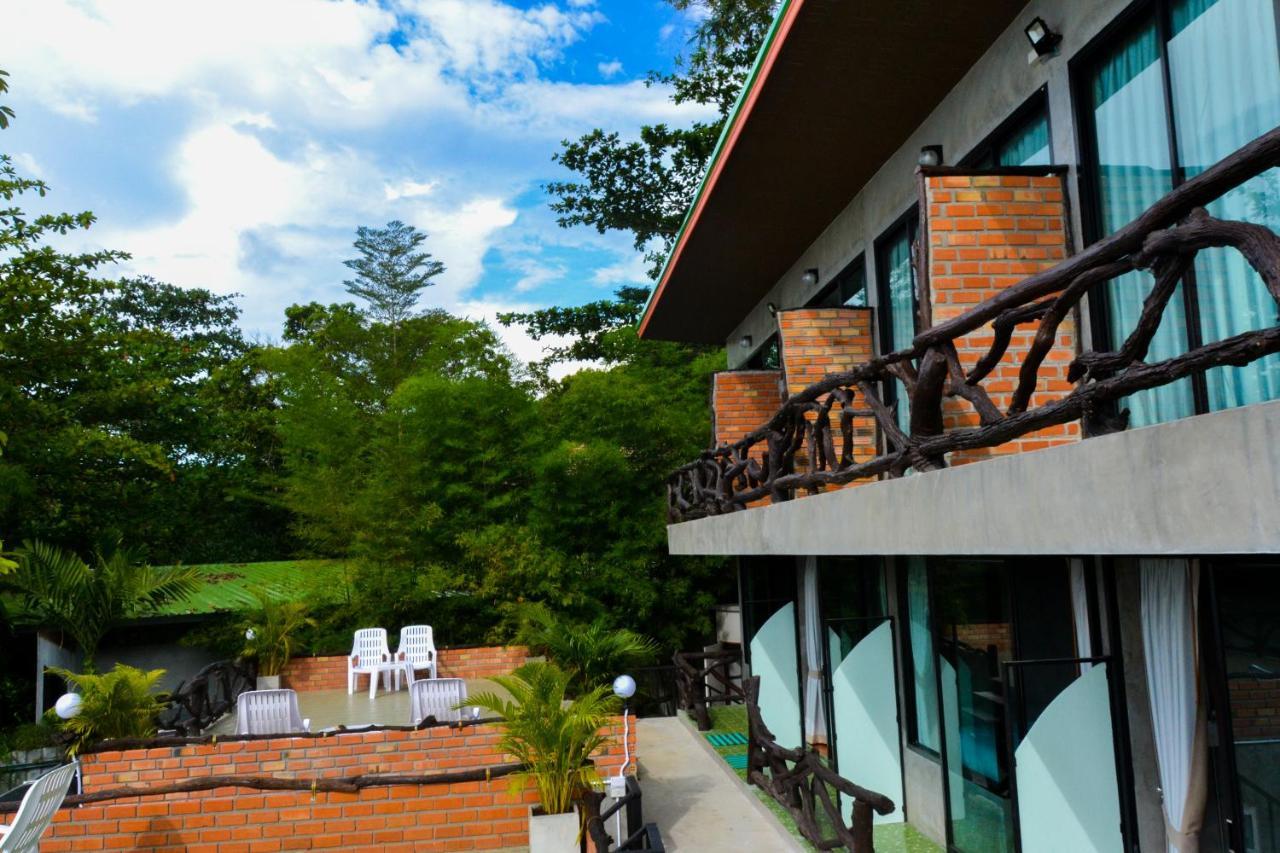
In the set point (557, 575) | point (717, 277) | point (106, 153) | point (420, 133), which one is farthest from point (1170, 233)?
point (420, 133)

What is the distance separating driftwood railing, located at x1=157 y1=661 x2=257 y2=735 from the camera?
10.4 m

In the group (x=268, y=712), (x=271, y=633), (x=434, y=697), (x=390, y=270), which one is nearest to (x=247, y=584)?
(x=271, y=633)

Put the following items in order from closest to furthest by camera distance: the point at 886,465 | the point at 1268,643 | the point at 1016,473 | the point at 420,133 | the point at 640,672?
the point at 1016,473 < the point at 1268,643 < the point at 886,465 < the point at 640,672 < the point at 420,133

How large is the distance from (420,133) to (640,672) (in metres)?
36.2

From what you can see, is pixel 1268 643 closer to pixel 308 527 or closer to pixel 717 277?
pixel 717 277

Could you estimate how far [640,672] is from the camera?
15133mm

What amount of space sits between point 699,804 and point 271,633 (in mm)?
8882

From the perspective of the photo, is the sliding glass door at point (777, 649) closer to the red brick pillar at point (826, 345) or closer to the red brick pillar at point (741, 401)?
the red brick pillar at point (741, 401)

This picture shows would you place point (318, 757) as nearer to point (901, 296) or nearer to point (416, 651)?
point (901, 296)

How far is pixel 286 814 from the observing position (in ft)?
24.4

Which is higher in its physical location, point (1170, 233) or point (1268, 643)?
point (1170, 233)

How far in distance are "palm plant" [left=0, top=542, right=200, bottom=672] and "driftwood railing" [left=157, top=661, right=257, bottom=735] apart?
171 centimetres

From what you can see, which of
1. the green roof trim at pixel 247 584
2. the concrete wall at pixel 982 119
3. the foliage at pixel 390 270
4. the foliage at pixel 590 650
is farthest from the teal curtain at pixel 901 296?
the foliage at pixel 390 270

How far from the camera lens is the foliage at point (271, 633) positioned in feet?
48.0
